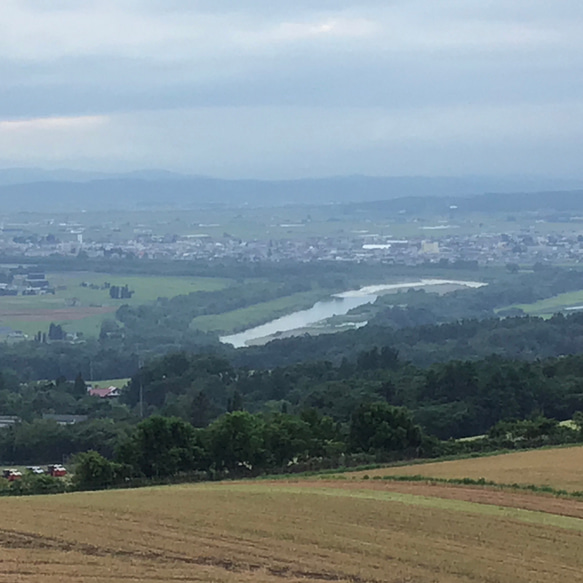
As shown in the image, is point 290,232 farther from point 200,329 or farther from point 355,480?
point 355,480

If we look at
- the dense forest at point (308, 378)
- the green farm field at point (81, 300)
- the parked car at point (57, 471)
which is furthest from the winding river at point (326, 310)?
the parked car at point (57, 471)

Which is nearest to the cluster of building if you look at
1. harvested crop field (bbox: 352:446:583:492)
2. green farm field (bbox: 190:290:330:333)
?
green farm field (bbox: 190:290:330:333)

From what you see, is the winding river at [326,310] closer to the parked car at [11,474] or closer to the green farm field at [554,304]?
the green farm field at [554,304]

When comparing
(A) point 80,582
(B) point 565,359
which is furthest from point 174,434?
(B) point 565,359

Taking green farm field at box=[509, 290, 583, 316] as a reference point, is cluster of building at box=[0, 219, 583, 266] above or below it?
above

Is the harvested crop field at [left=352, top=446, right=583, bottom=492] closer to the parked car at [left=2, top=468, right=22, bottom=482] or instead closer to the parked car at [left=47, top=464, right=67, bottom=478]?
the parked car at [left=47, top=464, right=67, bottom=478]

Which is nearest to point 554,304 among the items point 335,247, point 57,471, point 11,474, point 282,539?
point 335,247
